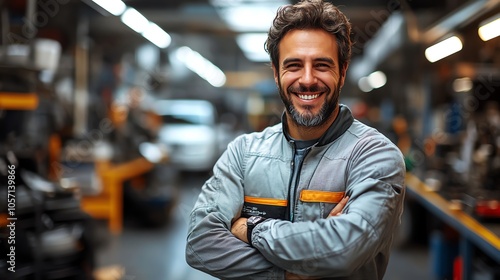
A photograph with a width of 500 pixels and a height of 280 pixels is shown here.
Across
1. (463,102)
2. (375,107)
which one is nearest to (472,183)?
(463,102)

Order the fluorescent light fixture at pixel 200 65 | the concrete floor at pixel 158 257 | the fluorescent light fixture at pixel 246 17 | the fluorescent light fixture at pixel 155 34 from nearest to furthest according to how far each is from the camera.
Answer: the concrete floor at pixel 158 257 → the fluorescent light fixture at pixel 155 34 → the fluorescent light fixture at pixel 246 17 → the fluorescent light fixture at pixel 200 65

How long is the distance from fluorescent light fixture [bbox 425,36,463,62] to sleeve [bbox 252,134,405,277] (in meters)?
4.39

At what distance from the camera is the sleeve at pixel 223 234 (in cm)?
143

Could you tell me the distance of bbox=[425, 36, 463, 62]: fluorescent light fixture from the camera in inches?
216

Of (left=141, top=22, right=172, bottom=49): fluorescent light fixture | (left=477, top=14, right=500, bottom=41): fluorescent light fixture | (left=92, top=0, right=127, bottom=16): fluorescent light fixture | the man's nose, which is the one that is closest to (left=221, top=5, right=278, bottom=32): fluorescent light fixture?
(left=141, top=22, right=172, bottom=49): fluorescent light fixture

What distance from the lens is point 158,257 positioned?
4.94 metres

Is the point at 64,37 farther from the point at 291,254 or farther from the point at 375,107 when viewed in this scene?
the point at 375,107

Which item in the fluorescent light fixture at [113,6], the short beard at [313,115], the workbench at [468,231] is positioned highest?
the fluorescent light fixture at [113,6]

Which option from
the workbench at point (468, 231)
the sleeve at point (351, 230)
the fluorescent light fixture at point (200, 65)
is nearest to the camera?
the sleeve at point (351, 230)

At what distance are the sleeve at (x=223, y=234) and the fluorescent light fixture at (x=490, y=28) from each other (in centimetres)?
315

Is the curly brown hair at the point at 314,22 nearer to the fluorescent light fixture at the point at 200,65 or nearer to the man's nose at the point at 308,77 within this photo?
the man's nose at the point at 308,77

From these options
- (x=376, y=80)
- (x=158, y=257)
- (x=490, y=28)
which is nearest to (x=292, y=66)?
(x=490, y=28)

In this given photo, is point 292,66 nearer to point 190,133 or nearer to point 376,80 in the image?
point 190,133

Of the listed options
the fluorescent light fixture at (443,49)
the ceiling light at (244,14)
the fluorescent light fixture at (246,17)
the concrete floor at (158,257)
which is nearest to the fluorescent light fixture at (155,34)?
the ceiling light at (244,14)
